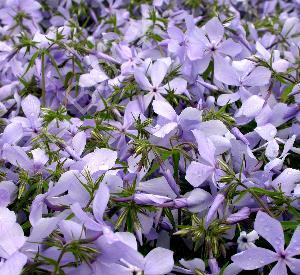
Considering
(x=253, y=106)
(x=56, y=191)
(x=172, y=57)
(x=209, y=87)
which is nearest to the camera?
(x=56, y=191)

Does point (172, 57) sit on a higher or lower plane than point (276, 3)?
higher

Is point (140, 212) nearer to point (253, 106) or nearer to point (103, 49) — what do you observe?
point (253, 106)

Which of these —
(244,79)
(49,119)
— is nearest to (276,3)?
(244,79)

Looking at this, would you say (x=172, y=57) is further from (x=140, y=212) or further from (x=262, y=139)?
(x=140, y=212)

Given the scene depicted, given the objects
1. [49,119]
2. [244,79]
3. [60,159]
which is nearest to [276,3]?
[244,79]

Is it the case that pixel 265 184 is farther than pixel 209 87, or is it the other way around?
pixel 209 87

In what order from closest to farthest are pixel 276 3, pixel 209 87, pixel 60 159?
pixel 60 159
pixel 209 87
pixel 276 3
